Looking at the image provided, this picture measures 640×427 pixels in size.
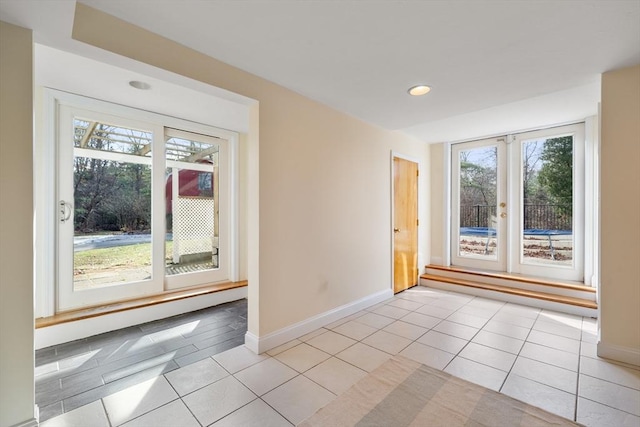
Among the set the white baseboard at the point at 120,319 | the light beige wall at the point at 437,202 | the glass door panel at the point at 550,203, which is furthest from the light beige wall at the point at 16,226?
the glass door panel at the point at 550,203

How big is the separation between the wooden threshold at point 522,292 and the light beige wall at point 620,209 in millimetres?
1096

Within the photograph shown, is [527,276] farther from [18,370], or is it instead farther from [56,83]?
[56,83]

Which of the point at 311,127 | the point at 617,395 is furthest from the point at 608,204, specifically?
the point at 311,127

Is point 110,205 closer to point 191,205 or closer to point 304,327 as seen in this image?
point 191,205

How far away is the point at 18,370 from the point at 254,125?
2.10 meters

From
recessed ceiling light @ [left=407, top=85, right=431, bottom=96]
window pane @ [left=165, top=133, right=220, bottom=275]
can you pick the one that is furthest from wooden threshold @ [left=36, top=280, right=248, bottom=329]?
recessed ceiling light @ [left=407, top=85, right=431, bottom=96]

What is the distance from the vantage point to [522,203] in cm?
416

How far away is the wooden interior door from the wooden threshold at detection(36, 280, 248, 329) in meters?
2.26

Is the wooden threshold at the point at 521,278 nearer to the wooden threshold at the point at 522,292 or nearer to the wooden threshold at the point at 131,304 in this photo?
the wooden threshold at the point at 522,292

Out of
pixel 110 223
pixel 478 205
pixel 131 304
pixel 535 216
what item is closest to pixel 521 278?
pixel 535 216

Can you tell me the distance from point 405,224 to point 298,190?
87.9 inches

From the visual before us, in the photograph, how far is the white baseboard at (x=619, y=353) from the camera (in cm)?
219

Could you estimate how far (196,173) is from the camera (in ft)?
12.1

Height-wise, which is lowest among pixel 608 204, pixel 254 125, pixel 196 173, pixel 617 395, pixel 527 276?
pixel 617 395
